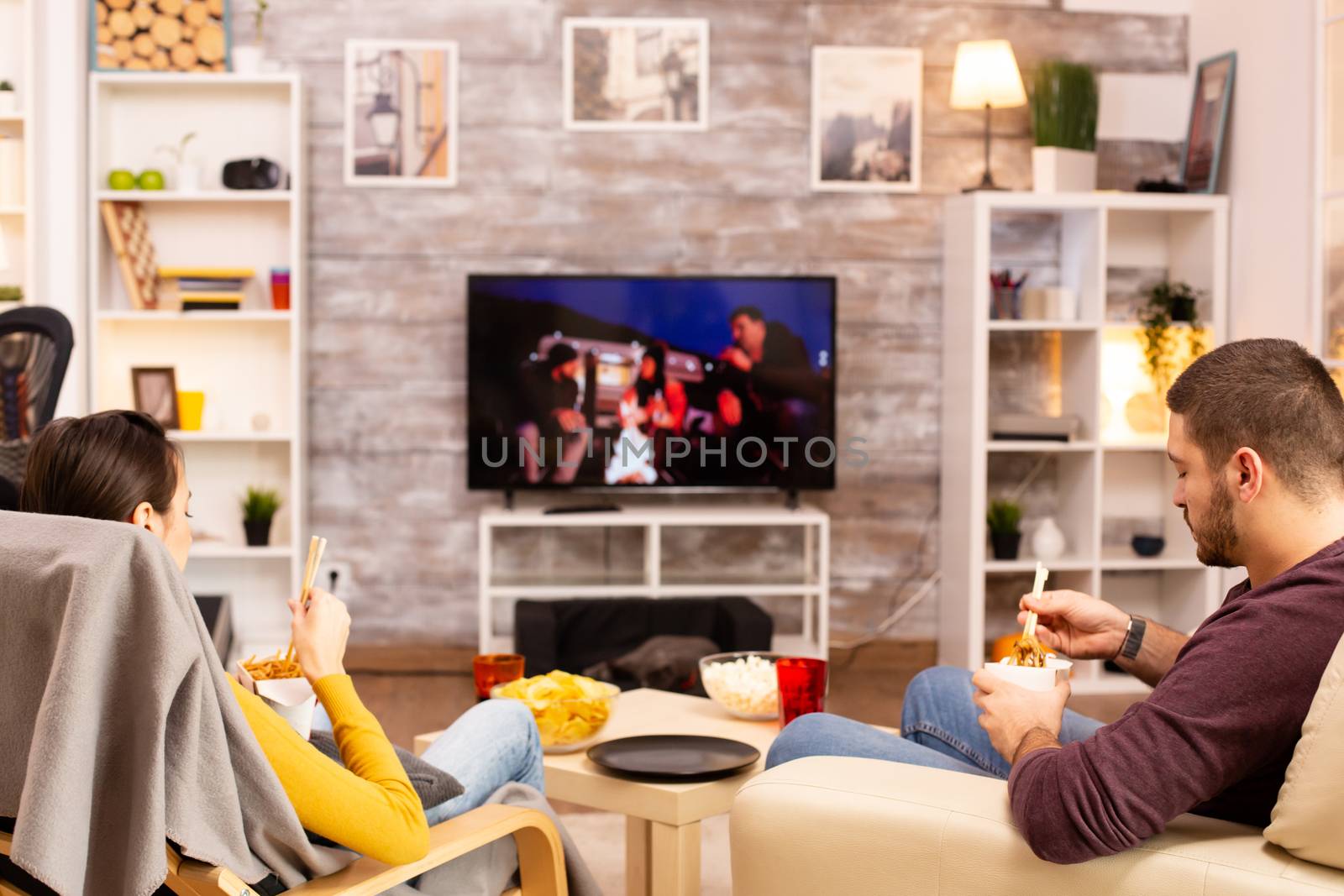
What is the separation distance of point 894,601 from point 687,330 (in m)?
1.27

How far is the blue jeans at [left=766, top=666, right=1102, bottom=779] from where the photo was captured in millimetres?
1821

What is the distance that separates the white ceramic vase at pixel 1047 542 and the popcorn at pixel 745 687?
248 cm

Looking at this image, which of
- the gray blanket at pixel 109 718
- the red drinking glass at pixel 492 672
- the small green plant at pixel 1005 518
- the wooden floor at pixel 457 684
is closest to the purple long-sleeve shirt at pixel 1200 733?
the gray blanket at pixel 109 718

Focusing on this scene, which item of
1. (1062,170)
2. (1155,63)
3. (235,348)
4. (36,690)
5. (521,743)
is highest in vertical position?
(1155,63)

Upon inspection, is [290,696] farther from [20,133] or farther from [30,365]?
[20,133]

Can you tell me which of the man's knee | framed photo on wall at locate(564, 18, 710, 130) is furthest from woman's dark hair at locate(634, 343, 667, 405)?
the man's knee

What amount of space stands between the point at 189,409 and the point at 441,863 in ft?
10.9

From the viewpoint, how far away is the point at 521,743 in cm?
200

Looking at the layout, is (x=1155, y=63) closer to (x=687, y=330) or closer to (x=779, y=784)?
(x=687, y=330)

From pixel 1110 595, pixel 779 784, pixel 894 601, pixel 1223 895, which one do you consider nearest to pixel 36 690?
pixel 779 784

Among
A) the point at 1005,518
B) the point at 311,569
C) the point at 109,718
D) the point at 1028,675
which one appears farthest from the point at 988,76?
the point at 109,718

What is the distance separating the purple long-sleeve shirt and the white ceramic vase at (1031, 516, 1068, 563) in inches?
133

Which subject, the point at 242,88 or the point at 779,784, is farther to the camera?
the point at 242,88

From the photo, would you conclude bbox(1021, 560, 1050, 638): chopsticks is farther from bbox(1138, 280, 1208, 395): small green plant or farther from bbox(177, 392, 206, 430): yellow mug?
bbox(177, 392, 206, 430): yellow mug
